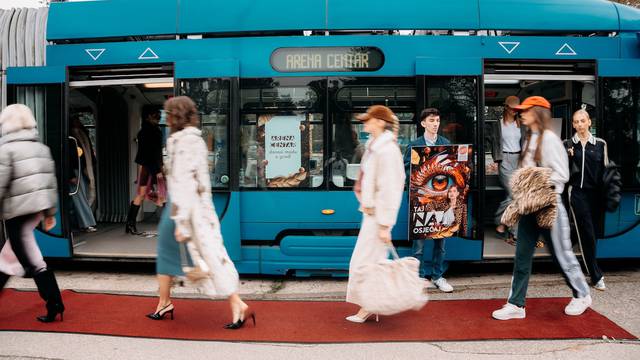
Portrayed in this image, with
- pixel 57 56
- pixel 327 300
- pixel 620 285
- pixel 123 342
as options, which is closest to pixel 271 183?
pixel 327 300

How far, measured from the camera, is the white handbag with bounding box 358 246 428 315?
4.40 m

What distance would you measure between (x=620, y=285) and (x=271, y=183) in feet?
12.7

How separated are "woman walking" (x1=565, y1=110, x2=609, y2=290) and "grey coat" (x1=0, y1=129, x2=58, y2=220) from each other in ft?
16.4

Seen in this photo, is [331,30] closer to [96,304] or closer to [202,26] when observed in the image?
[202,26]

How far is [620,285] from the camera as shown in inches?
237

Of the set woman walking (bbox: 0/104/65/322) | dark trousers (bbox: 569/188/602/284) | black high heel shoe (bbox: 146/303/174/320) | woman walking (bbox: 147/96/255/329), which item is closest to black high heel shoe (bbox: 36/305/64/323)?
woman walking (bbox: 0/104/65/322)

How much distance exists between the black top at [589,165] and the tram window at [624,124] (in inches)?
23.5

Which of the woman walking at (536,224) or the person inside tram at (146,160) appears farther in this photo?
the person inside tram at (146,160)

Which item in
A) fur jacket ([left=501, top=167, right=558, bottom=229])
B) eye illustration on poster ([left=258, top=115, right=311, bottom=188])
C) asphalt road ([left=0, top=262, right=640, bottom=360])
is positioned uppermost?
eye illustration on poster ([left=258, top=115, right=311, bottom=188])

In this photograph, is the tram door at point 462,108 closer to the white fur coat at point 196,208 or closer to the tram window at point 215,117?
the tram window at point 215,117

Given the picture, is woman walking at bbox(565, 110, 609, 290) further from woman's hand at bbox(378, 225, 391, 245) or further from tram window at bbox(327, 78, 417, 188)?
woman's hand at bbox(378, 225, 391, 245)

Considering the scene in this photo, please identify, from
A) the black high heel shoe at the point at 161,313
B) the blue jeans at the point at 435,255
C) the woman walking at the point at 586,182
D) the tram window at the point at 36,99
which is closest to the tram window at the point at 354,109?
the blue jeans at the point at 435,255

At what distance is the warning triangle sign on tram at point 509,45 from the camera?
6.28 m

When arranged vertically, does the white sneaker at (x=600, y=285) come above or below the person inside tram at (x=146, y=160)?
below
